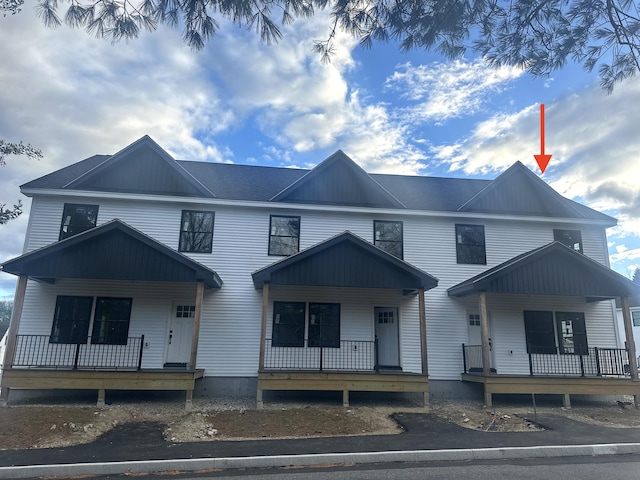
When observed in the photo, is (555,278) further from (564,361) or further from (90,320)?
(90,320)

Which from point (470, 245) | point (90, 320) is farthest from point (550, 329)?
point (90, 320)

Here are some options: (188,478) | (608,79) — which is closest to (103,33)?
(188,478)

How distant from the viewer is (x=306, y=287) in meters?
13.5

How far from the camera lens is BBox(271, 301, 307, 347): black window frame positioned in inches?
515

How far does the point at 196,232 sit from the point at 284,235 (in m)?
2.97

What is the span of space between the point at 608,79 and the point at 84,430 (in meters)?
11.6

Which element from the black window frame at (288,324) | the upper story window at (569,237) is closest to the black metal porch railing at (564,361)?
the upper story window at (569,237)

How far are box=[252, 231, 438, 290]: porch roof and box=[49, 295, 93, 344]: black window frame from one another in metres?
5.53

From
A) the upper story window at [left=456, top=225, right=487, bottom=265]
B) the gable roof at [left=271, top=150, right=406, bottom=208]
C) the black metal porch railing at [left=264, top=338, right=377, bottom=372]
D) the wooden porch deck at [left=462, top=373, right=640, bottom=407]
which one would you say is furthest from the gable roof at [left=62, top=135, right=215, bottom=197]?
the wooden porch deck at [left=462, top=373, right=640, bottom=407]

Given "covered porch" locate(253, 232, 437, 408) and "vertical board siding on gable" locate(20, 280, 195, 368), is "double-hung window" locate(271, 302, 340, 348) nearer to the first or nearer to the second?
"covered porch" locate(253, 232, 437, 408)

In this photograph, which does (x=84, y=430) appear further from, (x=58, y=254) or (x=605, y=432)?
(x=605, y=432)

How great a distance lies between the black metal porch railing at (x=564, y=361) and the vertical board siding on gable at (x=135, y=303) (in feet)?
30.9

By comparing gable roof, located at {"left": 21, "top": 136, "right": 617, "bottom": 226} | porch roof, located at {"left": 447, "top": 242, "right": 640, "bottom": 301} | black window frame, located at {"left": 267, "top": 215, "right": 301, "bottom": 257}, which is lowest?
porch roof, located at {"left": 447, "top": 242, "right": 640, "bottom": 301}

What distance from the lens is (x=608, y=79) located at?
20.9 feet
